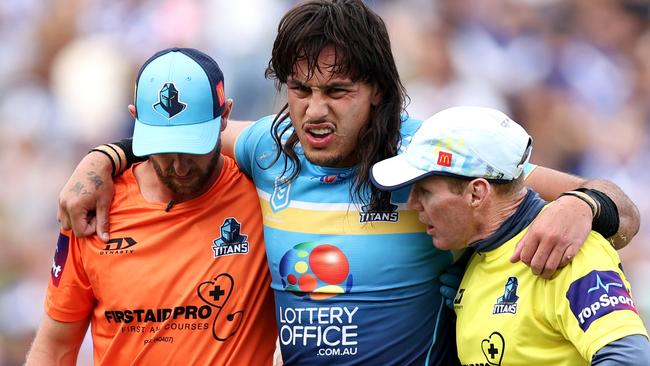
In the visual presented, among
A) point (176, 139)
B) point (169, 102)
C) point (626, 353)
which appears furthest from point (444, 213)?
point (169, 102)

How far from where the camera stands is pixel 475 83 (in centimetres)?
828

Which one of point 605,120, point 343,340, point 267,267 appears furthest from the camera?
point 605,120

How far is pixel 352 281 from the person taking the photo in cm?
410

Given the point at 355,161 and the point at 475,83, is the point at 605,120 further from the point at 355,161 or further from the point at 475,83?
the point at 355,161

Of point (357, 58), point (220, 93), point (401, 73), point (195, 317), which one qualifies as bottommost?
point (401, 73)

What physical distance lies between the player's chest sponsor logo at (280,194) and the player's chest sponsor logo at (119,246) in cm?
57

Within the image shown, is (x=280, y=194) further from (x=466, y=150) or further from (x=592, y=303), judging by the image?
(x=592, y=303)

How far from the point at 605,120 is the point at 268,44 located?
2.59 m

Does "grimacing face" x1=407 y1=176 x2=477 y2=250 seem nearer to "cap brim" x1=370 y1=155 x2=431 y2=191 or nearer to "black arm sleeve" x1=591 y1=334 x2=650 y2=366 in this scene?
"cap brim" x1=370 y1=155 x2=431 y2=191

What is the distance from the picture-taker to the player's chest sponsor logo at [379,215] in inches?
163

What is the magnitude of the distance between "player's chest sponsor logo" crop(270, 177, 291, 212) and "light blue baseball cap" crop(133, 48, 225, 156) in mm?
290

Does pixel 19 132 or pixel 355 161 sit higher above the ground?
pixel 355 161

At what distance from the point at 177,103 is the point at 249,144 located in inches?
14.6

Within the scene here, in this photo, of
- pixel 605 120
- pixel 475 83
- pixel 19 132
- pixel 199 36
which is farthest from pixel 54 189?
pixel 605 120
